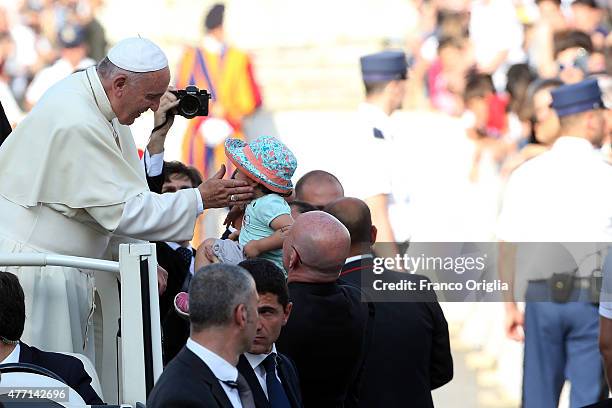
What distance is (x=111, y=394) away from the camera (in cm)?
546

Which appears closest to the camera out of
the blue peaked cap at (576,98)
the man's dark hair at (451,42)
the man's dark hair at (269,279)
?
the man's dark hair at (269,279)

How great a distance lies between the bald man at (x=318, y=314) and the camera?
531 cm

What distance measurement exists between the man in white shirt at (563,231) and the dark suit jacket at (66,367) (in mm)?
4220

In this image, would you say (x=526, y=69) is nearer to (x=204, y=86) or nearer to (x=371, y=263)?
(x=204, y=86)

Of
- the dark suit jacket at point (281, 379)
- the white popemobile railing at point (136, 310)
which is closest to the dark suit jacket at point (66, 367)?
the white popemobile railing at point (136, 310)

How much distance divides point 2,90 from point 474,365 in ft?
19.4

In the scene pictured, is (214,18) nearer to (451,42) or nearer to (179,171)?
(451,42)

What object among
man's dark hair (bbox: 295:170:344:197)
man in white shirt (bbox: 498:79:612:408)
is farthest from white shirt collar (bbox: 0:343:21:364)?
man in white shirt (bbox: 498:79:612:408)

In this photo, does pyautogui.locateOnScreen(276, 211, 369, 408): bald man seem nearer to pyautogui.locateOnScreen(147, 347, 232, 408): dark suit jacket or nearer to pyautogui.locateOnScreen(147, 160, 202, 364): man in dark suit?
pyautogui.locateOnScreen(147, 160, 202, 364): man in dark suit

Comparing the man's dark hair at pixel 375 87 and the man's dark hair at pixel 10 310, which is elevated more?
the man's dark hair at pixel 375 87

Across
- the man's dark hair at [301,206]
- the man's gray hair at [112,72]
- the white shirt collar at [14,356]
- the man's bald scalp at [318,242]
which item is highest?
the man's gray hair at [112,72]

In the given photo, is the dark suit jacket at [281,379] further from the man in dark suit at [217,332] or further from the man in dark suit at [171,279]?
the man in dark suit at [171,279]

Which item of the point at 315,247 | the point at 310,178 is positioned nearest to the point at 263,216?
the point at 315,247

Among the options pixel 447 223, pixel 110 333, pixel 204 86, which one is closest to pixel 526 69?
pixel 447 223
